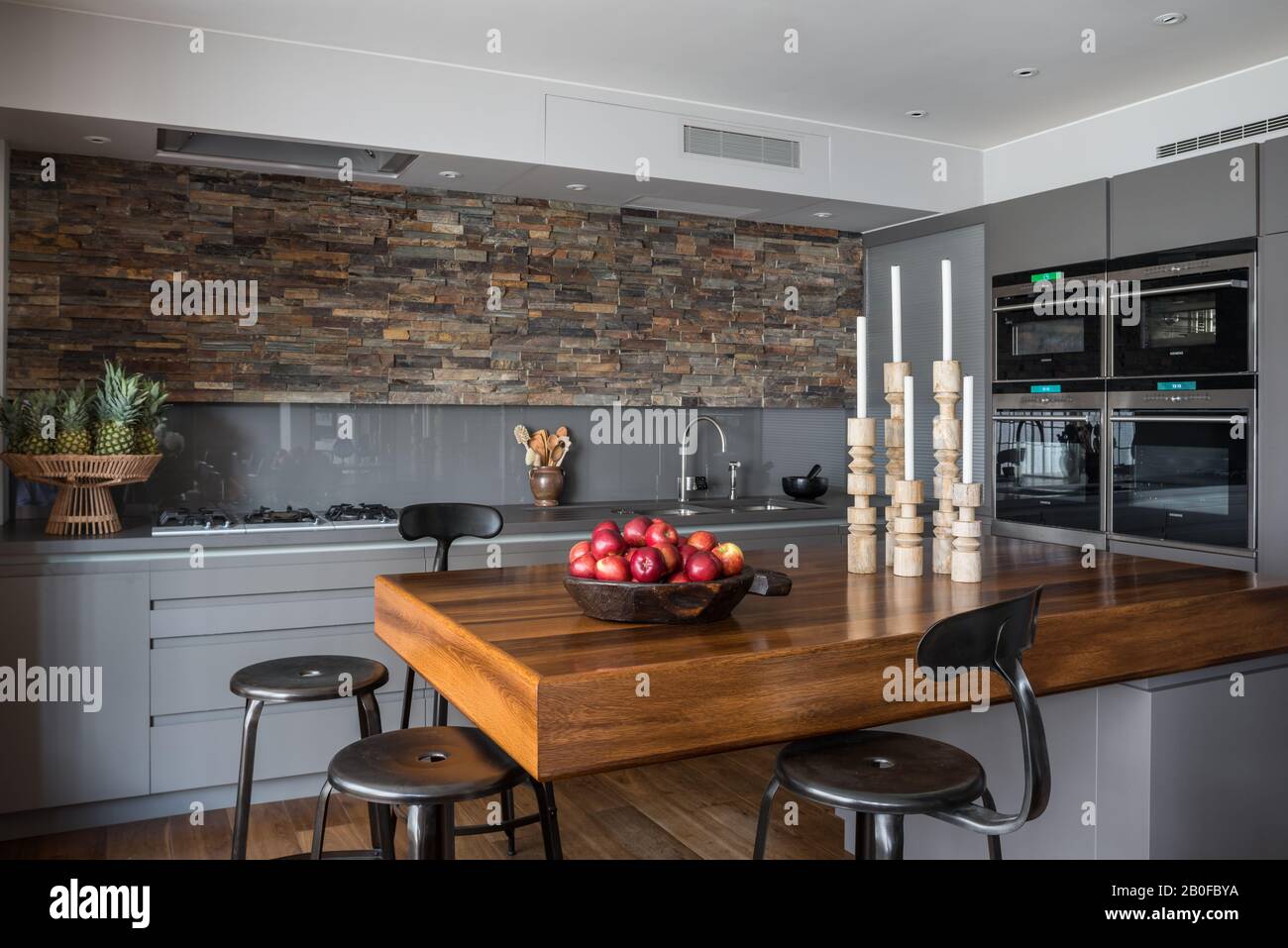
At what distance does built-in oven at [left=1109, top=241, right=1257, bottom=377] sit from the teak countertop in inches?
56.2

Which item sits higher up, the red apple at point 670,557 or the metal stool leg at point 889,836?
the red apple at point 670,557

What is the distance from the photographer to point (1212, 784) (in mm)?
2477

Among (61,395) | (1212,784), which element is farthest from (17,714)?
(1212,784)

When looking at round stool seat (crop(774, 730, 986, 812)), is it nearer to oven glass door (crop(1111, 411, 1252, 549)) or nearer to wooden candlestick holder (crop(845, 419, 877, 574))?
wooden candlestick holder (crop(845, 419, 877, 574))

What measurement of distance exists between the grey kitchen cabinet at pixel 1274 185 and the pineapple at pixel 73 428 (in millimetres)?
4032

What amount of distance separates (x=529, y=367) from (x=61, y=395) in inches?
70.7

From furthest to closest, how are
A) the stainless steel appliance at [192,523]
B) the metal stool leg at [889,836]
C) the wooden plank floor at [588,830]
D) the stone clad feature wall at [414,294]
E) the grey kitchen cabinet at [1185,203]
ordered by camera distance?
the stone clad feature wall at [414,294] → the grey kitchen cabinet at [1185,203] → the stainless steel appliance at [192,523] → the wooden plank floor at [588,830] → the metal stool leg at [889,836]

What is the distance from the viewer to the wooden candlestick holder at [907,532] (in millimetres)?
2641

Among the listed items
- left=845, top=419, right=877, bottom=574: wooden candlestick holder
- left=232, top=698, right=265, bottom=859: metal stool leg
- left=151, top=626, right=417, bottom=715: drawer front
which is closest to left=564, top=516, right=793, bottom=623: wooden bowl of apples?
left=845, top=419, right=877, bottom=574: wooden candlestick holder

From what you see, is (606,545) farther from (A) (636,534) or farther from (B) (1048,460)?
(B) (1048,460)

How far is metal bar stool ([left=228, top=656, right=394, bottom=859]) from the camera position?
2.56 m

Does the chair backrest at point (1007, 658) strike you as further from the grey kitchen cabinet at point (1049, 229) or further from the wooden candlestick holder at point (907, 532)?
the grey kitchen cabinet at point (1049, 229)

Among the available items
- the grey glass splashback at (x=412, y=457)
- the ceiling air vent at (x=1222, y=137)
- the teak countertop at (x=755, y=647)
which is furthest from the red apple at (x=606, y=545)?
the ceiling air vent at (x=1222, y=137)

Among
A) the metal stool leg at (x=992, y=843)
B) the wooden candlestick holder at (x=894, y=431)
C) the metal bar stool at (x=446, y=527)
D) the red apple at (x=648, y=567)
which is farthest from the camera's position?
the metal bar stool at (x=446, y=527)
